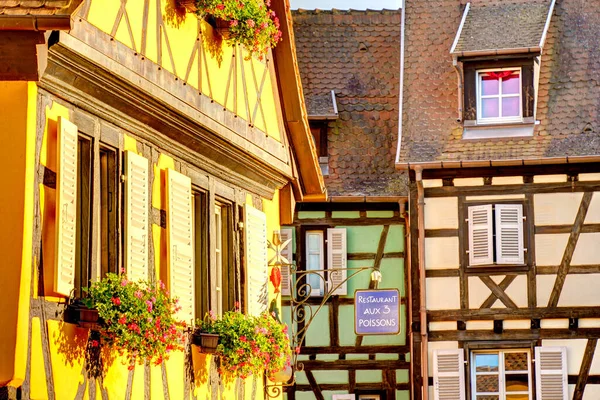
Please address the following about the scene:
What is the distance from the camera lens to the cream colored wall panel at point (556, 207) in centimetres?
2436

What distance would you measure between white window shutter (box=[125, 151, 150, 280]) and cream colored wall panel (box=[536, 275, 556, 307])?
13380 millimetres

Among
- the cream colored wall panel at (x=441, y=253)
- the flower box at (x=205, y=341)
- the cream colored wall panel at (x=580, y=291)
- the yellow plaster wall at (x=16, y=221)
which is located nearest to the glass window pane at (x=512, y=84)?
→ the cream colored wall panel at (x=441, y=253)

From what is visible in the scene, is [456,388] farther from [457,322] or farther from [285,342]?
[285,342]

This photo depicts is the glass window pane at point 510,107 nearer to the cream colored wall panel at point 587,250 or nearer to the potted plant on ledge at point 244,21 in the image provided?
the cream colored wall panel at point 587,250

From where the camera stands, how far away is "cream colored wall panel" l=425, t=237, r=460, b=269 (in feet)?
81.3

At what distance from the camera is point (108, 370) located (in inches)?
429

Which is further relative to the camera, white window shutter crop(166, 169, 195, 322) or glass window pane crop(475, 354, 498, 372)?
glass window pane crop(475, 354, 498, 372)

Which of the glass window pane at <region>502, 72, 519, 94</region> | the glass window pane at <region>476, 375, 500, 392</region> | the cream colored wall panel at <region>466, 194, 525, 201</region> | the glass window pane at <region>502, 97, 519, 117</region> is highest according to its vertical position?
the glass window pane at <region>502, 72, 519, 94</region>

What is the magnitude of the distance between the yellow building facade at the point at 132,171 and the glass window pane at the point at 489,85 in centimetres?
909

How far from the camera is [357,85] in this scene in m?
27.7

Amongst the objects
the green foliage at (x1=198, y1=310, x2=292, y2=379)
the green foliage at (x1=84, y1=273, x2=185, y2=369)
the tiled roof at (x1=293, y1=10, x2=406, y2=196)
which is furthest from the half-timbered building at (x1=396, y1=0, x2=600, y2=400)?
the green foliage at (x1=84, y1=273, x2=185, y2=369)

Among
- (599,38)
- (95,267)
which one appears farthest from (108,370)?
(599,38)

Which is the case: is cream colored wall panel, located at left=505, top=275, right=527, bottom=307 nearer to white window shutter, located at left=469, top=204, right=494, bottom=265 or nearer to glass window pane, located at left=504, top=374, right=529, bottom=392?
white window shutter, located at left=469, top=204, right=494, bottom=265

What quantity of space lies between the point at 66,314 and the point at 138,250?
1.60m
